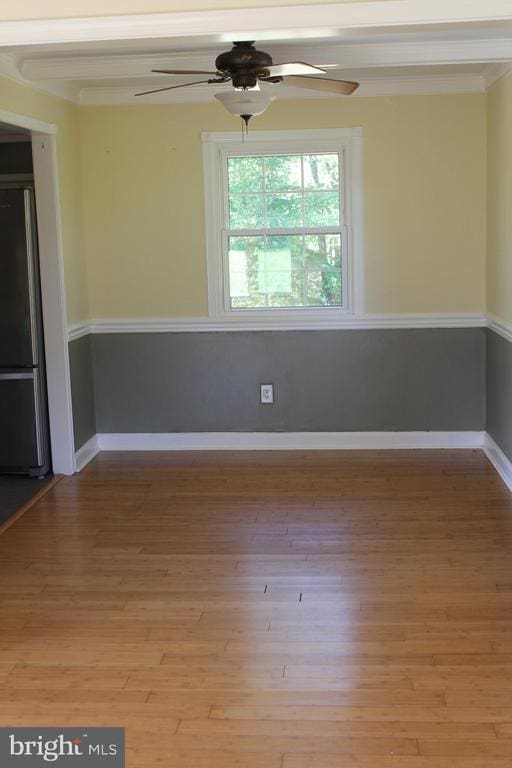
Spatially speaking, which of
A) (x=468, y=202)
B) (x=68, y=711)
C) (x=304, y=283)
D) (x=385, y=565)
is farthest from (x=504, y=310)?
(x=68, y=711)

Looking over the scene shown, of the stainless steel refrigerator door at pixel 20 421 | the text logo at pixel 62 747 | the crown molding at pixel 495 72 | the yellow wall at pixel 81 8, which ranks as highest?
the crown molding at pixel 495 72

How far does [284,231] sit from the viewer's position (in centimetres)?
611

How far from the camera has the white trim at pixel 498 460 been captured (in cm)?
532

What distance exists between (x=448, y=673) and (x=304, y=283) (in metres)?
3.54

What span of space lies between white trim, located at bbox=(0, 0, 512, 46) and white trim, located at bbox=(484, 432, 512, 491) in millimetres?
3226

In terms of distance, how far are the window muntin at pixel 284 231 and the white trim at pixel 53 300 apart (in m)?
1.19

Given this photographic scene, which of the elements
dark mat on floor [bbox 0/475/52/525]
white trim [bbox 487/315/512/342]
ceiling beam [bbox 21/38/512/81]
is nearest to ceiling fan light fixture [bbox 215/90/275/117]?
ceiling beam [bbox 21/38/512/81]

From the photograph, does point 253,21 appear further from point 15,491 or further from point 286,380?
point 286,380

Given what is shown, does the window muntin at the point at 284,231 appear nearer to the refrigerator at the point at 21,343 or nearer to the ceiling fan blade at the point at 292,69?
the refrigerator at the point at 21,343

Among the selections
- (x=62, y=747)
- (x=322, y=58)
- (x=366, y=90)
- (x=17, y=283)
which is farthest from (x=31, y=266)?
(x=62, y=747)

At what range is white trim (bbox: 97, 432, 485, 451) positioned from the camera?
20.4ft

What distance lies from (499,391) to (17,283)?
10.3 feet

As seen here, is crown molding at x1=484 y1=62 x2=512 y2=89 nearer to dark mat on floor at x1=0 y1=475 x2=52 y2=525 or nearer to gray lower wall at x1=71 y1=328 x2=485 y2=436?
gray lower wall at x1=71 y1=328 x2=485 y2=436

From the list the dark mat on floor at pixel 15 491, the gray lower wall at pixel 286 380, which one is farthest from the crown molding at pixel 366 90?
the dark mat on floor at pixel 15 491
